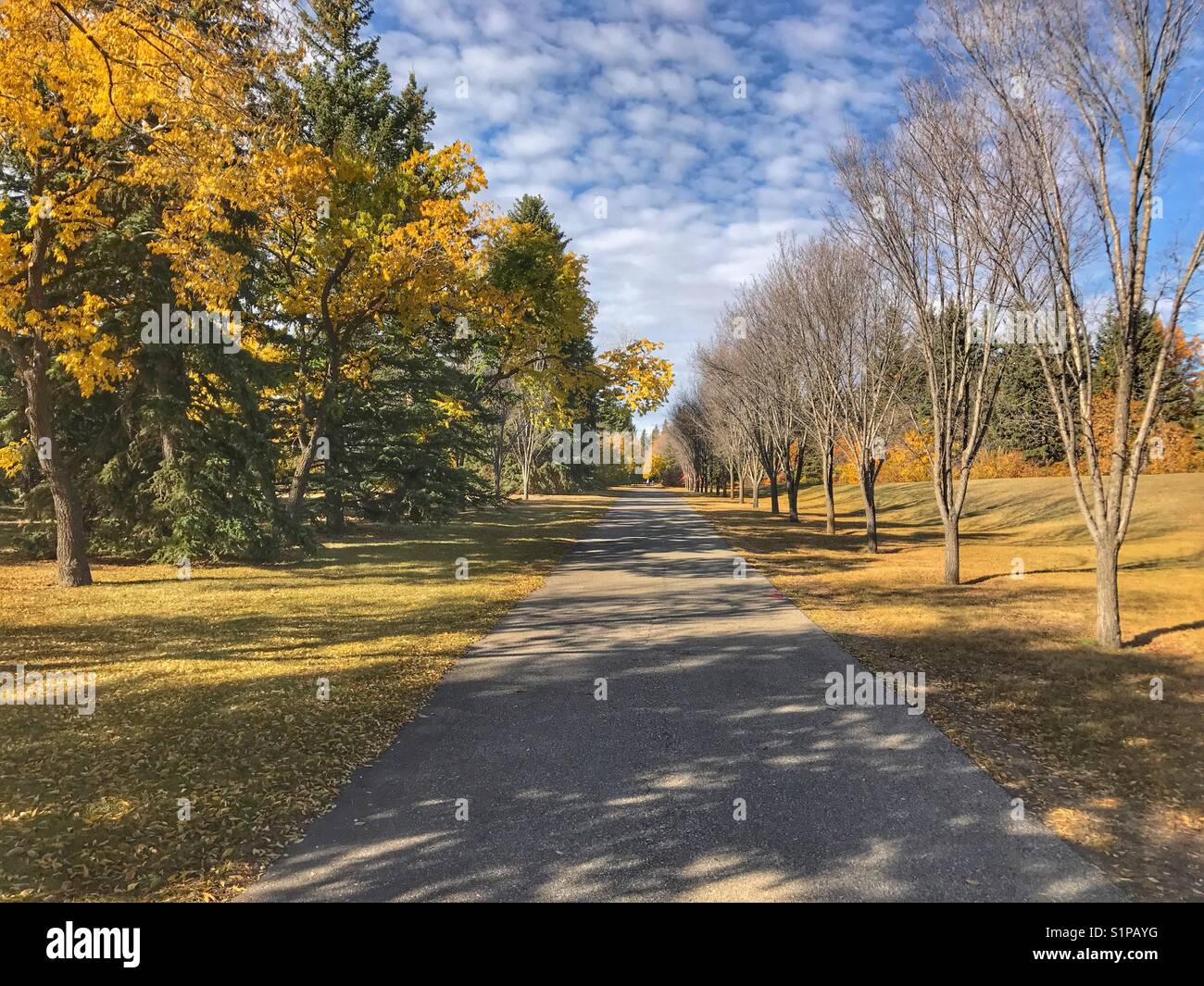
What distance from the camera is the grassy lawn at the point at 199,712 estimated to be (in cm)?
373

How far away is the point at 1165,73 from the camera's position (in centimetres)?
753

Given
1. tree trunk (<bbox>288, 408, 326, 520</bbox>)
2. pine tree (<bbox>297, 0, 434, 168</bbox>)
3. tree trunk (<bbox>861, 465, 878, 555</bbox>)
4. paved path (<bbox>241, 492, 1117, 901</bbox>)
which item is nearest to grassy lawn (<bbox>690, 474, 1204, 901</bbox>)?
paved path (<bbox>241, 492, 1117, 901</bbox>)

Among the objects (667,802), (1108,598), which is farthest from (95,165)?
(1108,598)

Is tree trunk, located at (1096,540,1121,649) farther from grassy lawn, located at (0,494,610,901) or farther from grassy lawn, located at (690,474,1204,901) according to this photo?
grassy lawn, located at (0,494,610,901)

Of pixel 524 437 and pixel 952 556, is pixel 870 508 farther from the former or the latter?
pixel 524 437

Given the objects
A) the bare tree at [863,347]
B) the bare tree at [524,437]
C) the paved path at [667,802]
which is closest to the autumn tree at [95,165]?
the paved path at [667,802]

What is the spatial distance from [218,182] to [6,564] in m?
9.93

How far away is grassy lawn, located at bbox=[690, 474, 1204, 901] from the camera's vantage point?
4.20m

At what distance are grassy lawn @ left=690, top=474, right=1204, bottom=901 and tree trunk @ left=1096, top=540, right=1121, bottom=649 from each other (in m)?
0.26

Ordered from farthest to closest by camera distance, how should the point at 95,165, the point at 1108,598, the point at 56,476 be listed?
1. the point at 56,476
2. the point at 95,165
3. the point at 1108,598

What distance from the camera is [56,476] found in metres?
11.9

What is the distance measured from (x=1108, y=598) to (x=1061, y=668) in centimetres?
177

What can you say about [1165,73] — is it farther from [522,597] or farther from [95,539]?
[95,539]

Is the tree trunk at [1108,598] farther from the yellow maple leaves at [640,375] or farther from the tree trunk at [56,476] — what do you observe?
the tree trunk at [56,476]
